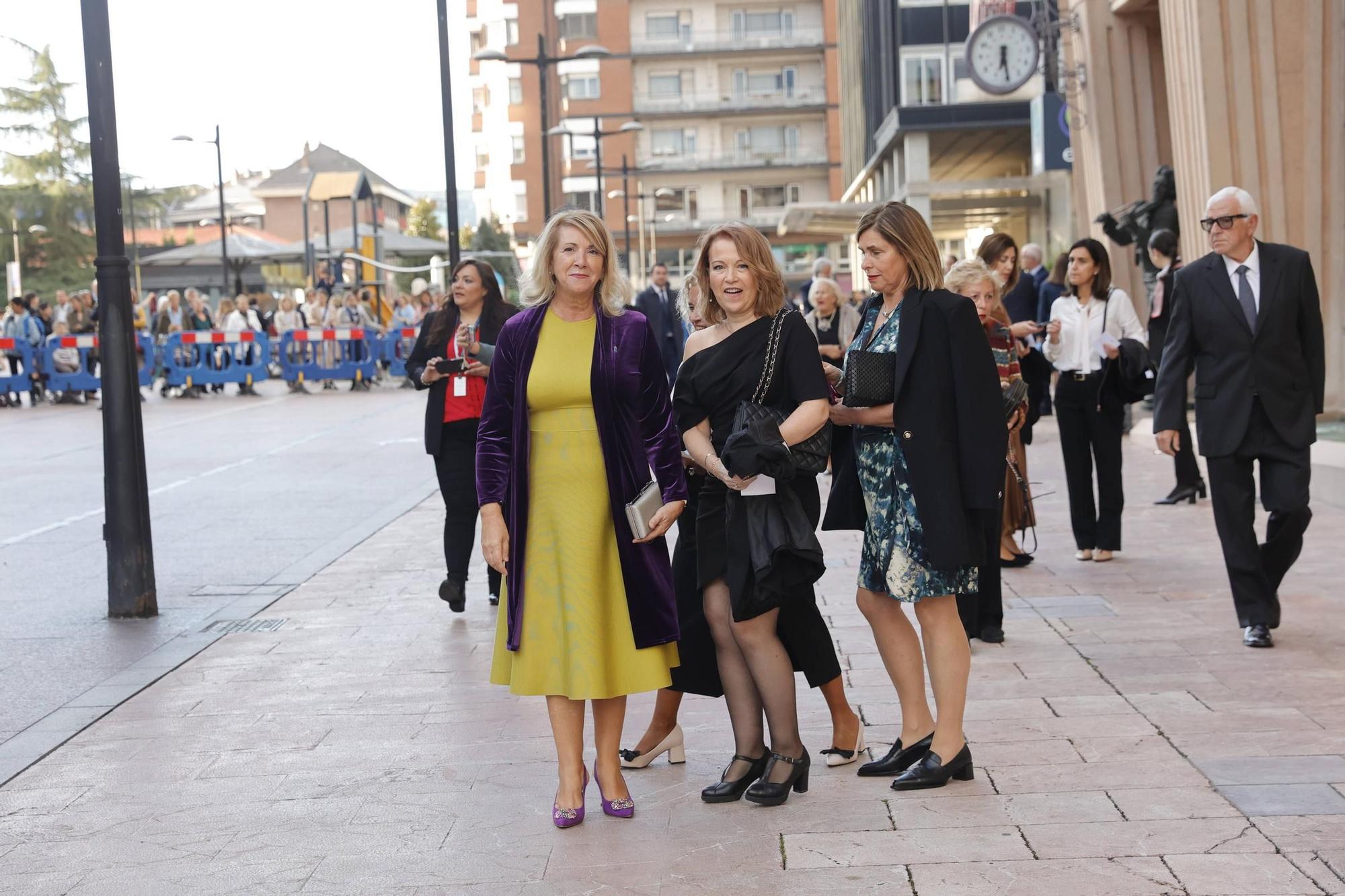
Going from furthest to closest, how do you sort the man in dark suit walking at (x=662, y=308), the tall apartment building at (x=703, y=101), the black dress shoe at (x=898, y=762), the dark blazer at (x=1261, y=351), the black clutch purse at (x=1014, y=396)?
the tall apartment building at (x=703, y=101)
the man in dark suit walking at (x=662, y=308)
the black clutch purse at (x=1014, y=396)
the dark blazer at (x=1261, y=351)
the black dress shoe at (x=898, y=762)

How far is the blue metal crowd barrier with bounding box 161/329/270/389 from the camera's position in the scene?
3139 centimetres

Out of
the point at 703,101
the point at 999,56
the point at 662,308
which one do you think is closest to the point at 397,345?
the point at 999,56

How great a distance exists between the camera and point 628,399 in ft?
16.3

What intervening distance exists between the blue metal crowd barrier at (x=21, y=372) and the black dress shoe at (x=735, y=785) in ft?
89.0

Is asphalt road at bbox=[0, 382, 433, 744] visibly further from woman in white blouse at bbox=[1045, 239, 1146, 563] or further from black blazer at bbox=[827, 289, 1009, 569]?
woman in white blouse at bbox=[1045, 239, 1146, 563]

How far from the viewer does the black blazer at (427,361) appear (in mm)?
8656

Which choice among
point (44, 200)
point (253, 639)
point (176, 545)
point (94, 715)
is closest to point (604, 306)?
point (94, 715)

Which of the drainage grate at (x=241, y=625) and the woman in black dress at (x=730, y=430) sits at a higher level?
the woman in black dress at (x=730, y=430)

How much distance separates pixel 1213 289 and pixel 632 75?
90.7 metres

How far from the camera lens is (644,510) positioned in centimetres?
489

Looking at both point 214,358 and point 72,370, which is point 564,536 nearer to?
point 72,370

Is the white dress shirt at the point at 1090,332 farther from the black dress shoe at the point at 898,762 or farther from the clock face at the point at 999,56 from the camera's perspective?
the clock face at the point at 999,56

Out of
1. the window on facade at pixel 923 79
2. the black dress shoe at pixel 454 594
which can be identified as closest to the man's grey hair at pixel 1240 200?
the black dress shoe at pixel 454 594

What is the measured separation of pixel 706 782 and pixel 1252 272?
3.37 m
